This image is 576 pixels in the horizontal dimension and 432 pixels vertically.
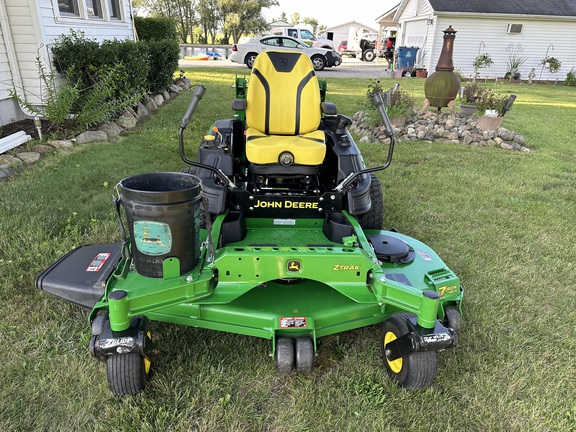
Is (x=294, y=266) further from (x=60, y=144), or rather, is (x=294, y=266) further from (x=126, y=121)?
(x=126, y=121)

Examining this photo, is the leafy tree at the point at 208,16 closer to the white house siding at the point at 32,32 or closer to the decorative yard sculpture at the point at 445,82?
the decorative yard sculpture at the point at 445,82

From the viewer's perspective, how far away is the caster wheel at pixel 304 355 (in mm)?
2119

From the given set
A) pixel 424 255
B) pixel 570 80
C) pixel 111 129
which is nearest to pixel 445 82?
pixel 111 129

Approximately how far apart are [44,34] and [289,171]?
5023 mm

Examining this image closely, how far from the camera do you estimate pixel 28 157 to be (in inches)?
193

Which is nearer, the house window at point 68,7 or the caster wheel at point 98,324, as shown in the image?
the caster wheel at point 98,324

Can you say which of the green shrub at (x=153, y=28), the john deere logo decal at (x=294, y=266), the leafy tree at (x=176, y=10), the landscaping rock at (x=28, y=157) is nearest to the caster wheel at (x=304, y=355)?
the john deere logo decal at (x=294, y=266)

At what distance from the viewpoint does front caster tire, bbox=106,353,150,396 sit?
6.55 feet

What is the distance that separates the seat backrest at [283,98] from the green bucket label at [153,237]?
170cm

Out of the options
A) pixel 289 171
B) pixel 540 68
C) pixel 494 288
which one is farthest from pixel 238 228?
pixel 540 68

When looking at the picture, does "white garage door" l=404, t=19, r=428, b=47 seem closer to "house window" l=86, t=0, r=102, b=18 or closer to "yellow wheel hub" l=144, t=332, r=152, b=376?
"house window" l=86, t=0, r=102, b=18

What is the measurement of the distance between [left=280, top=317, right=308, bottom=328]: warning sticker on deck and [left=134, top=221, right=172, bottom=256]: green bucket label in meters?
0.66

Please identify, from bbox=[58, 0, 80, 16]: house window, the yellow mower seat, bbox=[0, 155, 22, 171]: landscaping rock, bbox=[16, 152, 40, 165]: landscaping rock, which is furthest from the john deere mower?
bbox=[58, 0, 80, 16]: house window

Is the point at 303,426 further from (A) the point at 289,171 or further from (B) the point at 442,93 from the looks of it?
(B) the point at 442,93
